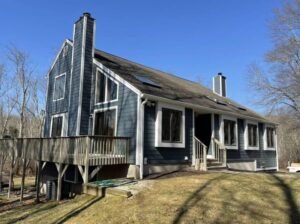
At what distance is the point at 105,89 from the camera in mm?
12273

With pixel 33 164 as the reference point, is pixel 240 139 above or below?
above

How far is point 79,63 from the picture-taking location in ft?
43.6

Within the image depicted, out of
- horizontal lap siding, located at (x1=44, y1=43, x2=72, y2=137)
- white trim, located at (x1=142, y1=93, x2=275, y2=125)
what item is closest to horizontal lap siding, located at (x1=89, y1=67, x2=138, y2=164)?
white trim, located at (x1=142, y1=93, x2=275, y2=125)

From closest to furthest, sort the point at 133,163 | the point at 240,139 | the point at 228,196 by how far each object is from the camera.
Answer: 1. the point at 228,196
2. the point at 133,163
3. the point at 240,139

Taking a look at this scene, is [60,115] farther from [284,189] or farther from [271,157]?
[271,157]

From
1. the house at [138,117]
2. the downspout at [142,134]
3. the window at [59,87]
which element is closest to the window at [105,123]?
the house at [138,117]

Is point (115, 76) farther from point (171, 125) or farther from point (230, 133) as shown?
point (230, 133)

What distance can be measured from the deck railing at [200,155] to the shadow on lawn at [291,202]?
3.16 meters

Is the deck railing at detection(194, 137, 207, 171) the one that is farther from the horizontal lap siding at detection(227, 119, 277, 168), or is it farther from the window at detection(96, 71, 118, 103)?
the window at detection(96, 71, 118, 103)

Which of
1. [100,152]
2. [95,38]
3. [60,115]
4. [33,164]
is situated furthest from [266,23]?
[33,164]

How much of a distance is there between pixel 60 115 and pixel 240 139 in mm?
10341

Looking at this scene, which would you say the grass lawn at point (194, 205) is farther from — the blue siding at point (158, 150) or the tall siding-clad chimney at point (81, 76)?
the tall siding-clad chimney at point (81, 76)

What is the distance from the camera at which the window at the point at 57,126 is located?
1438 cm

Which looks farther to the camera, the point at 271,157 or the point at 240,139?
the point at 271,157
